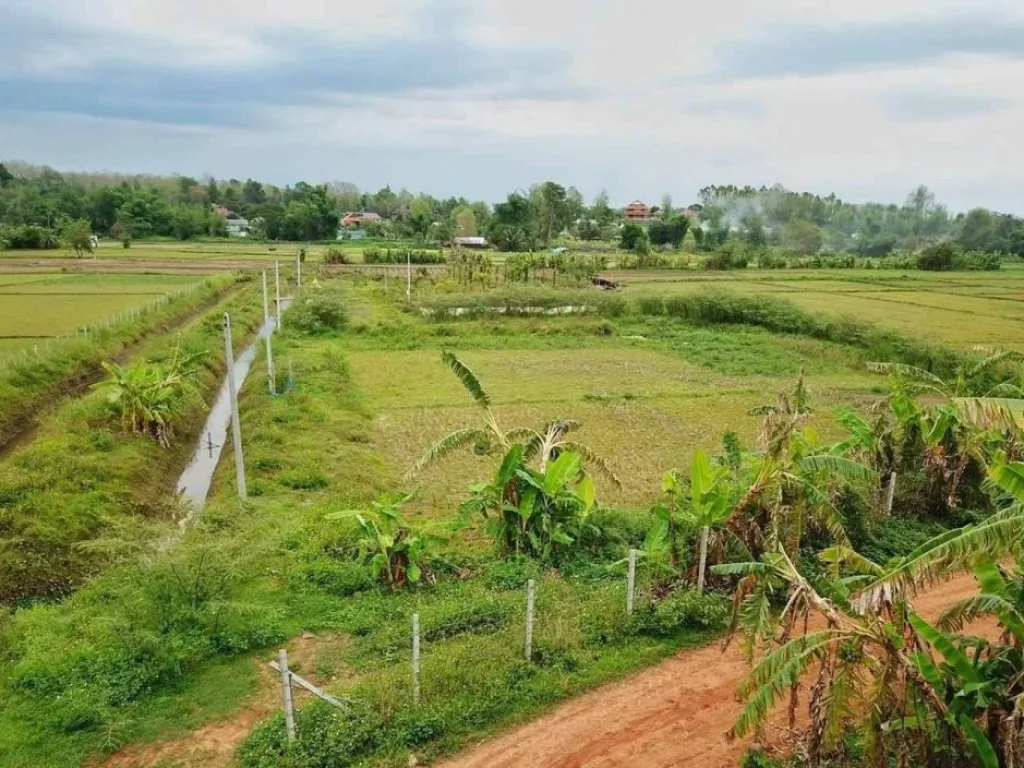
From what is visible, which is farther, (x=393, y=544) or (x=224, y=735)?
(x=393, y=544)

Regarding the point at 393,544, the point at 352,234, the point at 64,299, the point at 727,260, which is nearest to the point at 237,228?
the point at 352,234

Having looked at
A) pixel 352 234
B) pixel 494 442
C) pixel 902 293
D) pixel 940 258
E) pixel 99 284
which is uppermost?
pixel 352 234

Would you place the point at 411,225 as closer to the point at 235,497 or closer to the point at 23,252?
the point at 23,252

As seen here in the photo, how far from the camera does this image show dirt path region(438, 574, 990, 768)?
22.4ft

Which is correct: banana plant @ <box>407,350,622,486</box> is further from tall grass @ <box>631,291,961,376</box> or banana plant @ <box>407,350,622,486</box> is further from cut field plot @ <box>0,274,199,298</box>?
cut field plot @ <box>0,274,199,298</box>

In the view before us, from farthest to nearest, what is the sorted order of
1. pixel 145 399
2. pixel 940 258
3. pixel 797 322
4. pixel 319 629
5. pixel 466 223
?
1. pixel 466 223
2. pixel 940 258
3. pixel 797 322
4. pixel 145 399
5. pixel 319 629

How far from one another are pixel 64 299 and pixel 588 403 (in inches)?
1099

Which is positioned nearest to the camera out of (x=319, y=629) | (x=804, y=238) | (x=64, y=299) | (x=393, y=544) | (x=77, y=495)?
(x=319, y=629)

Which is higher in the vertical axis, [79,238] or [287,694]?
[79,238]

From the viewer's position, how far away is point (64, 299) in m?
36.5

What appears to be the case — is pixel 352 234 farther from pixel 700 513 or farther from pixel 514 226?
pixel 700 513

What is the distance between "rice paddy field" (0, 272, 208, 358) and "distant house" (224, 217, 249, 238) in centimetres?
4631

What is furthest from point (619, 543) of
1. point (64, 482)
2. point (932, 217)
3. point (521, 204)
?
point (932, 217)

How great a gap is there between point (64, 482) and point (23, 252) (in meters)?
58.8
